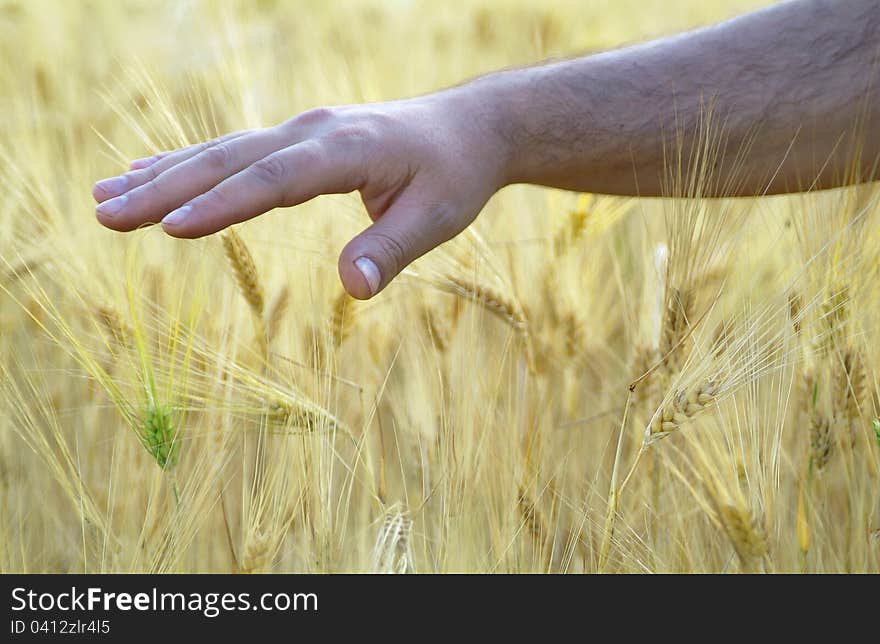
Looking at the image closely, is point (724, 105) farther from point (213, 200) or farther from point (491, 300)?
point (213, 200)

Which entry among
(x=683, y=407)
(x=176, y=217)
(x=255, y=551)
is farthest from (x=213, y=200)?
(x=683, y=407)

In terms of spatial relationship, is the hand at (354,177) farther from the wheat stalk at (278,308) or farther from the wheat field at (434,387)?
the wheat stalk at (278,308)

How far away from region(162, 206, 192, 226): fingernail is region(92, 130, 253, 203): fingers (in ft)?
0.32

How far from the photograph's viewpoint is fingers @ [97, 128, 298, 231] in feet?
2.62

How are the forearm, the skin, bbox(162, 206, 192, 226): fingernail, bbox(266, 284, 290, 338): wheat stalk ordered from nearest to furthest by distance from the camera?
1. bbox(162, 206, 192, 226): fingernail
2. the skin
3. the forearm
4. bbox(266, 284, 290, 338): wheat stalk

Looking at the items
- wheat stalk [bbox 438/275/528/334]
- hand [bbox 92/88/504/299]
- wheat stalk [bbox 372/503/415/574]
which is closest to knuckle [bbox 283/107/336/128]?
hand [bbox 92/88/504/299]

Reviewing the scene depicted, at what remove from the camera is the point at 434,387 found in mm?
979

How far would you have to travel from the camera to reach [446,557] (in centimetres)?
81

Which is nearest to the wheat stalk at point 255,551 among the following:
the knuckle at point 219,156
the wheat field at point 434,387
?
the wheat field at point 434,387

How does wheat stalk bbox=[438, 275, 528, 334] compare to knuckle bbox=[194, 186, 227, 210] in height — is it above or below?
above

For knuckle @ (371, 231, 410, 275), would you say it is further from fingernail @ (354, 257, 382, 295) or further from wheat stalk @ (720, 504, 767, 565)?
wheat stalk @ (720, 504, 767, 565)

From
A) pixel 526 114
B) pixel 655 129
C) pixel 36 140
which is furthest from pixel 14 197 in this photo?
pixel 655 129

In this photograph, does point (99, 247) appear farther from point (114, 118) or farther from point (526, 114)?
point (114, 118)

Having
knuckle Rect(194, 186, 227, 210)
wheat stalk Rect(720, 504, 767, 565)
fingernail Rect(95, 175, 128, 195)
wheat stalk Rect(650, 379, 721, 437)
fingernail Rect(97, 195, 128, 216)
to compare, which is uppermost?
fingernail Rect(95, 175, 128, 195)
